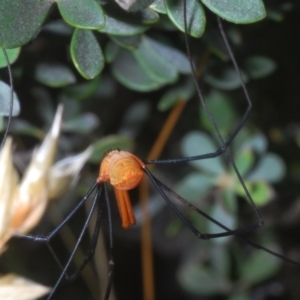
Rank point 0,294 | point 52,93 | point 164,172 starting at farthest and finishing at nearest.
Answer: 1. point 164,172
2. point 52,93
3. point 0,294

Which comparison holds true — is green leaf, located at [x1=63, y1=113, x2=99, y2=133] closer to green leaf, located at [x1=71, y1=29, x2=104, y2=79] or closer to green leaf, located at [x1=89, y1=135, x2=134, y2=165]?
green leaf, located at [x1=89, y1=135, x2=134, y2=165]

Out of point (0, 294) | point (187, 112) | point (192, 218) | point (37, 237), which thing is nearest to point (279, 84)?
point (187, 112)

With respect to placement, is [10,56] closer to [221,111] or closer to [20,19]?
[20,19]

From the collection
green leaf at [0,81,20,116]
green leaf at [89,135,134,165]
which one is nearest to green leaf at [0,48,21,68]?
green leaf at [0,81,20,116]

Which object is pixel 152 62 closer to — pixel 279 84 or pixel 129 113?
pixel 129 113

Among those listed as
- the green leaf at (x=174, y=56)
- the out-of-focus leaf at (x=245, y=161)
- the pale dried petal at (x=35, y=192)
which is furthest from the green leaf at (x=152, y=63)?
the out-of-focus leaf at (x=245, y=161)

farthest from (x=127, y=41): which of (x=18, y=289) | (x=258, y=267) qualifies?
(x=258, y=267)
